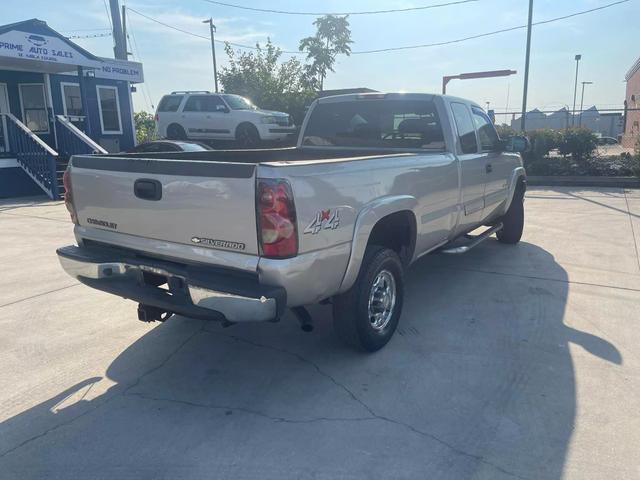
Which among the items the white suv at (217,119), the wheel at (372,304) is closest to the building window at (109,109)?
the white suv at (217,119)

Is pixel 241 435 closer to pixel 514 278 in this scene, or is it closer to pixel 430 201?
pixel 430 201

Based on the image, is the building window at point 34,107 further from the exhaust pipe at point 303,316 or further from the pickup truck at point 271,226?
the exhaust pipe at point 303,316

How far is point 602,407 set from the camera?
3.14m

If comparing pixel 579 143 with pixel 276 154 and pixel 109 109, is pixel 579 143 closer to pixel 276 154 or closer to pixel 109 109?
pixel 276 154

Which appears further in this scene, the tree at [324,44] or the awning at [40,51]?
the tree at [324,44]

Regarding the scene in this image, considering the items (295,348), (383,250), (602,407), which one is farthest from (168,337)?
(602,407)

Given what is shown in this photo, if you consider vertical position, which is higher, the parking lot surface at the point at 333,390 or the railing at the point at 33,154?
the railing at the point at 33,154

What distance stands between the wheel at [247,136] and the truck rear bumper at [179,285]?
1318cm

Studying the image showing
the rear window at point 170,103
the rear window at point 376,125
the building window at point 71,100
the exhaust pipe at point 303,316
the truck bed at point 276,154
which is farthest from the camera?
the rear window at point 170,103

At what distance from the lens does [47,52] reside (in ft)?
45.3

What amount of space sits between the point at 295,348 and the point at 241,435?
1.19 meters

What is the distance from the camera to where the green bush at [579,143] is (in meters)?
15.2

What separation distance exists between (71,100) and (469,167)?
16.0 metres

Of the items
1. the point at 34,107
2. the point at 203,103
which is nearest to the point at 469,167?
the point at 203,103
